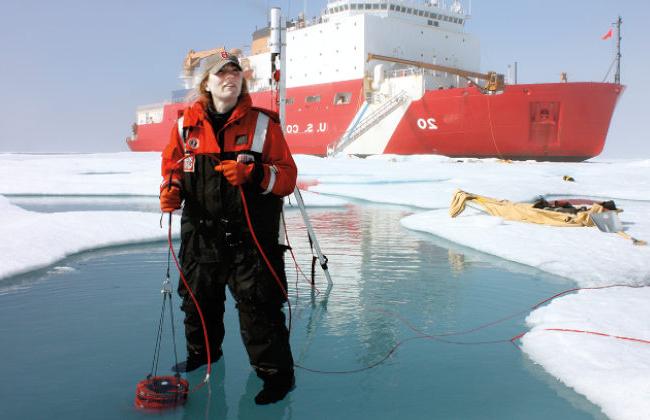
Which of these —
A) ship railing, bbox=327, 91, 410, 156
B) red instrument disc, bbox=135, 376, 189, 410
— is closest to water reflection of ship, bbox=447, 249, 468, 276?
red instrument disc, bbox=135, 376, 189, 410

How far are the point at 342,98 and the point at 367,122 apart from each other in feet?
6.09

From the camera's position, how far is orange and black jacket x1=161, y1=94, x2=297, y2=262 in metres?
2.25

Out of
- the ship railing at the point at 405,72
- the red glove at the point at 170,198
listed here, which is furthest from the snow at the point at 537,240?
the ship railing at the point at 405,72

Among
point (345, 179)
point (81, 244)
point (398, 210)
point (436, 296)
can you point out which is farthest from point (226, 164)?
point (345, 179)

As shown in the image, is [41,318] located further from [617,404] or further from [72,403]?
[617,404]

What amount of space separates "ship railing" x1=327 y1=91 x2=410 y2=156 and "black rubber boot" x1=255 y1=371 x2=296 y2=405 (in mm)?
19452

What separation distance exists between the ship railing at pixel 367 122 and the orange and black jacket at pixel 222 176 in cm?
1925

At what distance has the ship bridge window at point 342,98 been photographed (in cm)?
2302

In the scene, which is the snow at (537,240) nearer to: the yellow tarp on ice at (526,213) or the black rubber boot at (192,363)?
the yellow tarp on ice at (526,213)

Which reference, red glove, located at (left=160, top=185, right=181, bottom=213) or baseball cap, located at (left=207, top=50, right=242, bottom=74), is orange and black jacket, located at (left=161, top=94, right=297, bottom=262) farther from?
baseball cap, located at (left=207, top=50, right=242, bottom=74)

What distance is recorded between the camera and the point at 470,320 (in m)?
3.44

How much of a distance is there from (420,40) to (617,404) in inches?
936

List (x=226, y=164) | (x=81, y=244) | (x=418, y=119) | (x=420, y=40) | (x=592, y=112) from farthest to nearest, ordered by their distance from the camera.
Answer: (x=420, y=40) < (x=418, y=119) < (x=592, y=112) < (x=81, y=244) < (x=226, y=164)

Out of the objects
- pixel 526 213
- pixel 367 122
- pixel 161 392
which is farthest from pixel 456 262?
pixel 367 122
